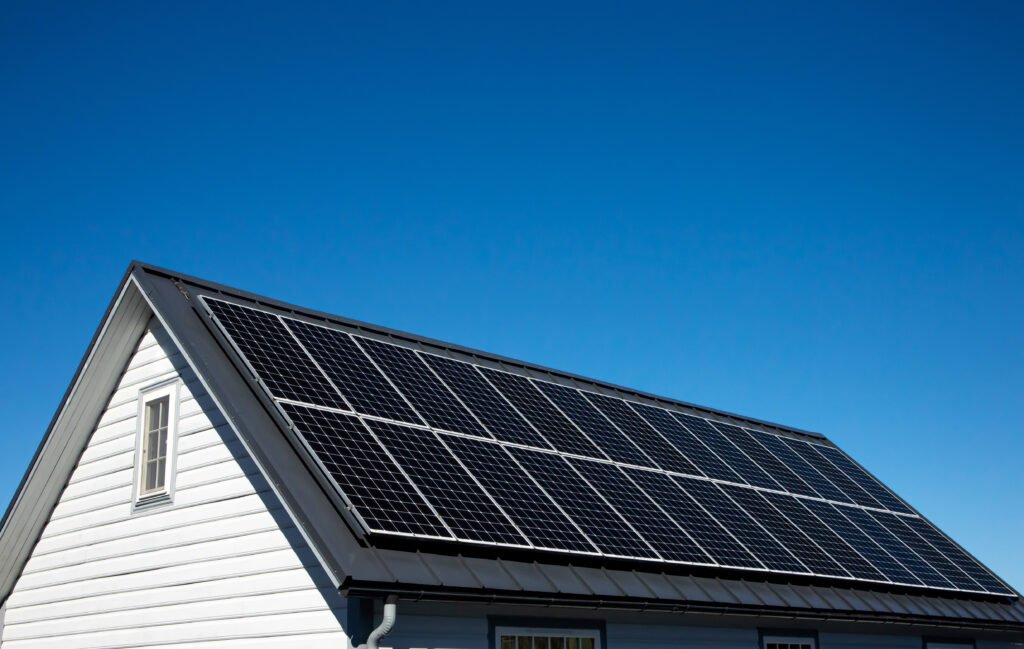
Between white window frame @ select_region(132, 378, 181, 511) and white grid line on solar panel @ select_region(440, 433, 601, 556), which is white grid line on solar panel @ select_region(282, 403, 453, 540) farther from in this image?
white window frame @ select_region(132, 378, 181, 511)

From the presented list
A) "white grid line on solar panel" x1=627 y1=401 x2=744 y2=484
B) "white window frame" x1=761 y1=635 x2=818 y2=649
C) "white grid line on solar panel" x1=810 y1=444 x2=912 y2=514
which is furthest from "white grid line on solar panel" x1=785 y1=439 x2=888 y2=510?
"white window frame" x1=761 y1=635 x2=818 y2=649

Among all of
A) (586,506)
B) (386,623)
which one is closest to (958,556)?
(586,506)

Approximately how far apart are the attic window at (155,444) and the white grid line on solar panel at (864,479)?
51.0ft

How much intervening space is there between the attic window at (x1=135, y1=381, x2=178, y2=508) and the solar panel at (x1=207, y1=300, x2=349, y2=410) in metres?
1.35

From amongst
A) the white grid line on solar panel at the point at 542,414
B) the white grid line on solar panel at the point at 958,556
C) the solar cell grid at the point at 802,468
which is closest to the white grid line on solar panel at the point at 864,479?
the white grid line on solar panel at the point at 958,556

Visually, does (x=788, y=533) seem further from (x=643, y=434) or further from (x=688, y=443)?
(x=643, y=434)

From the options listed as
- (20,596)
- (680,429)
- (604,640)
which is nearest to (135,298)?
(20,596)

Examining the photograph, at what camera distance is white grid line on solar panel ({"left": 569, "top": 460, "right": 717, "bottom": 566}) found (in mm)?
15219

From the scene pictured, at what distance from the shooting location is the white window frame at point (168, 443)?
1503 cm

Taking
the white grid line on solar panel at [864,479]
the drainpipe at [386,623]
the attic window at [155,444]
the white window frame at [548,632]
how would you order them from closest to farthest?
the drainpipe at [386,623] → the white window frame at [548,632] → the attic window at [155,444] → the white grid line on solar panel at [864,479]

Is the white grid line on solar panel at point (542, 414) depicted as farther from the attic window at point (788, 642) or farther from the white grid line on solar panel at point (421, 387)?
the attic window at point (788, 642)

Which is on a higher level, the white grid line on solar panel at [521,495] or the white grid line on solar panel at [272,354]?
the white grid line on solar panel at [272,354]

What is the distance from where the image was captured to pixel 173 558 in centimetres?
1455

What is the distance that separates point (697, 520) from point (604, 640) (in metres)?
3.37
